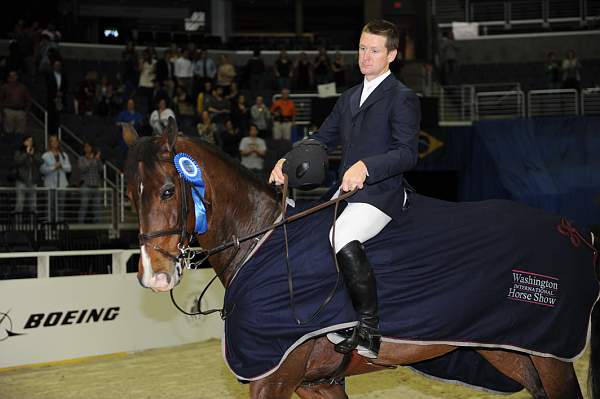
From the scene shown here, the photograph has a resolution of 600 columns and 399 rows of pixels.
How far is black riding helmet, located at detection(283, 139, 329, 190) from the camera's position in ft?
13.3

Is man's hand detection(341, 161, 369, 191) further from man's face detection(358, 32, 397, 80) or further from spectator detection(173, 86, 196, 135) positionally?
spectator detection(173, 86, 196, 135)

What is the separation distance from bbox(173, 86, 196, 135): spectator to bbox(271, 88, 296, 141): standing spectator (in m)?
Answer: 1.79

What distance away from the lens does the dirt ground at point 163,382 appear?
23.4 feet

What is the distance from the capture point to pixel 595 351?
4926 millimetres

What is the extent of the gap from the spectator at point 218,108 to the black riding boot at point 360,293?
1199 centimetres

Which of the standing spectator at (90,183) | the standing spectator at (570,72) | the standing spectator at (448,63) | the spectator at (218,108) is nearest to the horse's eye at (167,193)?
the standing spectator at (90,183)

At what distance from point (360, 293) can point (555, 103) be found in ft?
54.3

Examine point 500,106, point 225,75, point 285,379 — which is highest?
point 225,75

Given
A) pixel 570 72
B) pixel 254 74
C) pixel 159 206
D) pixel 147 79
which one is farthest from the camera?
pixel 254 74

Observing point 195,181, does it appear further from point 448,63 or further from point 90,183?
point 448,63

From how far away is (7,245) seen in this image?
35.0 feet

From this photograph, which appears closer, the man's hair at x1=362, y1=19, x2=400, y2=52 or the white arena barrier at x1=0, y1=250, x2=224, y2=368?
the man's hair at x1=362, y1=19, x2=400, y2=52

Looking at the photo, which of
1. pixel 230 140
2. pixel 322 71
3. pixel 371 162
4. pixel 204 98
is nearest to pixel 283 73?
pixel 322 71

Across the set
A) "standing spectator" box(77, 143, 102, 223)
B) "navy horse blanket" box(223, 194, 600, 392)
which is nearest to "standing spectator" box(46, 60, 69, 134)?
"standing spectator" box(77, 143, 102, 223)
